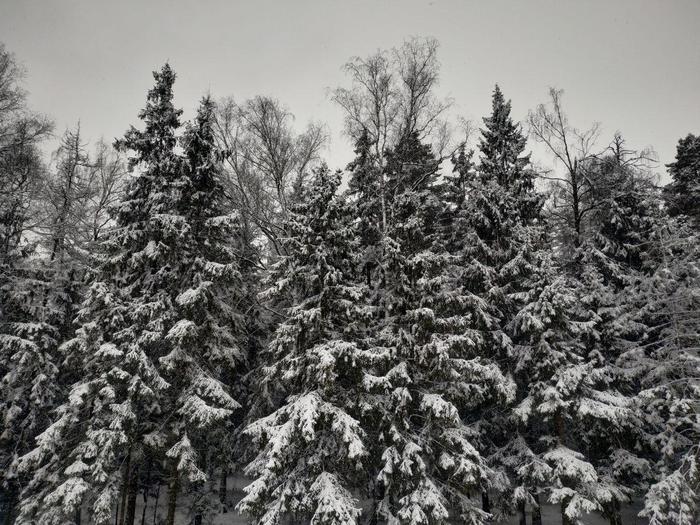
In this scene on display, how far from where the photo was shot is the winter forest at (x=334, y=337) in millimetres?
12656

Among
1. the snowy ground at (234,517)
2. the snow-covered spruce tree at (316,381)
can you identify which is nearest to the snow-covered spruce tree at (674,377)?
the snowy ground at (234,517)

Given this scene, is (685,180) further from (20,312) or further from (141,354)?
(20,312)

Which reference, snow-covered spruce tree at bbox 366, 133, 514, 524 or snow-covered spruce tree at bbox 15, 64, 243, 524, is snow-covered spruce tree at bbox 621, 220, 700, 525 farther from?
snow-covered spruce tree at bbox 15, 64, 243, 524

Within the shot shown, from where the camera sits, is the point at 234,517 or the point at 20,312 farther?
the point at 234,517

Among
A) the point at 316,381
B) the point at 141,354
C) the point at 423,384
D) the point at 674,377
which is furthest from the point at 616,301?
the point at 141,354

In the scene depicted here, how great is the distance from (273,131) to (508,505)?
18.1 meters

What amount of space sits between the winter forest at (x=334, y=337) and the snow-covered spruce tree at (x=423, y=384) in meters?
0.09

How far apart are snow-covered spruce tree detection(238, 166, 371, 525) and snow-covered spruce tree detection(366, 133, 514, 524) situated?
1080 millimetres

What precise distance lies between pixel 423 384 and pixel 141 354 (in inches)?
370

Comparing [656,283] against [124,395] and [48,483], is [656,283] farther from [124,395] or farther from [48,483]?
[48,483]

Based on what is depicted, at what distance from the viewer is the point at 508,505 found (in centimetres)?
1552

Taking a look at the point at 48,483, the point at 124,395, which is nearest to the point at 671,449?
the point at 124,395

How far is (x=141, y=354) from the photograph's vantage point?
43.8 ft

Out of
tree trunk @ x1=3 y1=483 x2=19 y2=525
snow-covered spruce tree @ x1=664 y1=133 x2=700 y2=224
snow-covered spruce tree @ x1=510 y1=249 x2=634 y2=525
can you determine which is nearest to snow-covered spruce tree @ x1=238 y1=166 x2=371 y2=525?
snow-covered spruce tree @ x1=510 y1=249 x2=634 y2=525
